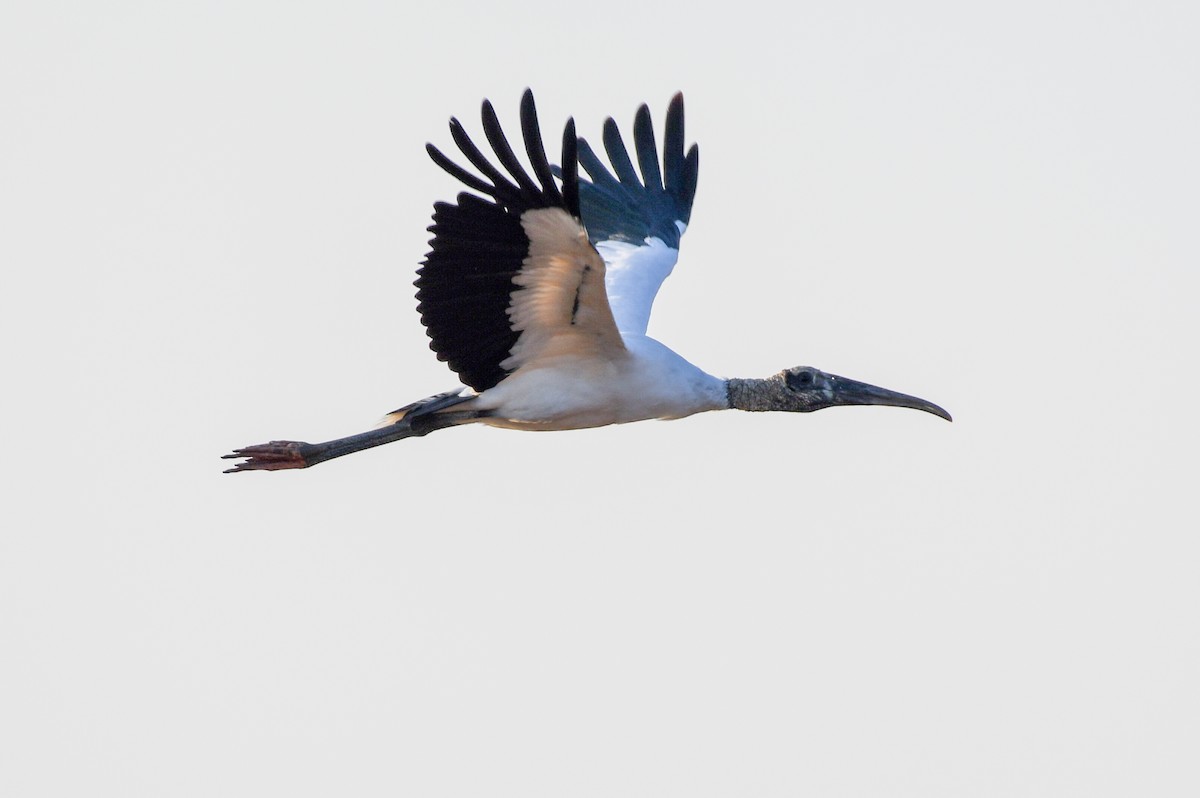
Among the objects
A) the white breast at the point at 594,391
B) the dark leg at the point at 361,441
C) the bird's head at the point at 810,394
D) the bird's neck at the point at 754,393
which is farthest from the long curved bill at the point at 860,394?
the dark leg at the point at 361,441

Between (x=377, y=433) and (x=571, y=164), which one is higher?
(x=571, y=164)

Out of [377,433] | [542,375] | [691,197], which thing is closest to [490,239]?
[542,375]

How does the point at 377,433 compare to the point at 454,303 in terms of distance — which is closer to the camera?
the point at 454,303

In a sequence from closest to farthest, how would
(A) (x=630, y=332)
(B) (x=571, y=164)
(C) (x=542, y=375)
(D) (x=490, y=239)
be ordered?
(B) (x=571, y=164)
(D) (x=490, y=239)
(C) (x=542, y=375)
(A) (x=630, y=332)

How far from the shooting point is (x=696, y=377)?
518 inches

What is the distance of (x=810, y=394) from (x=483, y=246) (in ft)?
11.1

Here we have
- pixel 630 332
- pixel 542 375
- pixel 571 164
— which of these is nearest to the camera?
pixel 571 164

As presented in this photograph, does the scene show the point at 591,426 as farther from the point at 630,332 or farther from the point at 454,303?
the point at 454,303

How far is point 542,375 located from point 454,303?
0.94m

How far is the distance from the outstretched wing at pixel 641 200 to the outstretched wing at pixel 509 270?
2.10 metres

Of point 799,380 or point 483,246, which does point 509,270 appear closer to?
point 483,246

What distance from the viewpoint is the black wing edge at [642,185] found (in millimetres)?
15320

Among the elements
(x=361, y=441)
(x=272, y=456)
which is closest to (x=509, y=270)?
(x=361, y=441)

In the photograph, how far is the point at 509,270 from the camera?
11.7m
